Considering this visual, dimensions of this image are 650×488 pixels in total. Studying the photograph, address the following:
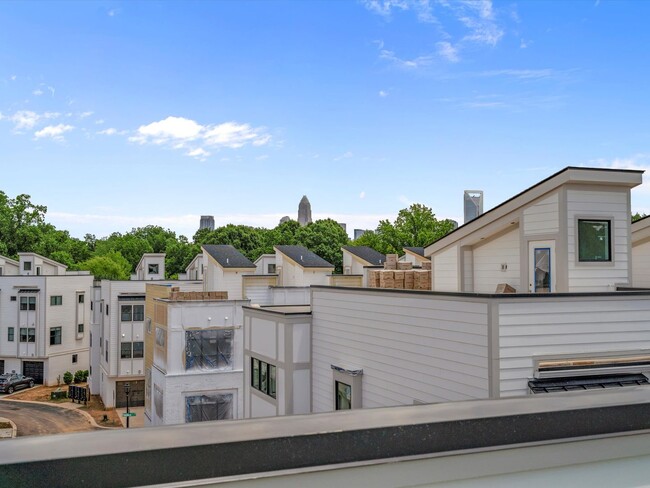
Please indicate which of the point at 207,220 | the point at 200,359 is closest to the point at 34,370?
the point at 200,359

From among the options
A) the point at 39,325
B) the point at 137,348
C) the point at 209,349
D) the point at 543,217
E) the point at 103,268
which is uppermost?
the point at 543,217

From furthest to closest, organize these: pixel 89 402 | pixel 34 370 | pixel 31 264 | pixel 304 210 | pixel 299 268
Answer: pixel 304 210, pixel 31 264, pixel 34 370, pixel 89 402, pixel 299 268

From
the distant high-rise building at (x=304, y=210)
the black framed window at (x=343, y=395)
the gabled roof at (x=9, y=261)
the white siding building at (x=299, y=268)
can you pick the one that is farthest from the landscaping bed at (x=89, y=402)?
the distant high-rise building at (x=304, y=210)

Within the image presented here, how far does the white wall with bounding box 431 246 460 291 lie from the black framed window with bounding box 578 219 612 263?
3684 mm

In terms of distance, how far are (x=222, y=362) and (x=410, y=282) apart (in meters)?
15.9

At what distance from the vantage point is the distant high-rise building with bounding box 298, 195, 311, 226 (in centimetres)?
15300

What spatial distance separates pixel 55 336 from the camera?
1965 inches

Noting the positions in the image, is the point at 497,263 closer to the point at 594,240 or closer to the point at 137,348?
the point at 594,240

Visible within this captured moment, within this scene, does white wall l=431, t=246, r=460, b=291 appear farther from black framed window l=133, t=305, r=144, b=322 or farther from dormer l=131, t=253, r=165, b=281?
dormer l=131, t=253, r=165, b=281

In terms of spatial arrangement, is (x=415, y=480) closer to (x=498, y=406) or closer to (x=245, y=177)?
(x=498, y=406)

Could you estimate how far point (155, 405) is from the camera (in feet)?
103

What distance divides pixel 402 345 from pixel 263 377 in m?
6.89

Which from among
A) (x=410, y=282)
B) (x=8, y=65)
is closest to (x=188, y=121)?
(x=8, y=65)

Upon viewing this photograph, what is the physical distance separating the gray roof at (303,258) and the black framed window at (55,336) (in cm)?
2263
